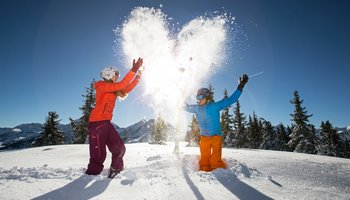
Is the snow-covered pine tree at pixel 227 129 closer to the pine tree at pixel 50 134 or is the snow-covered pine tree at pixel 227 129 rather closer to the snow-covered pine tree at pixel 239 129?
the snow-covered pine tree at pixel 239 129

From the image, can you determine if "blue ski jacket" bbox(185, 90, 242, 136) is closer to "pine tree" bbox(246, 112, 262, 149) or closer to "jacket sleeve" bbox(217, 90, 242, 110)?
"jacket sleeve" bbox(217, 90, 242, 110)

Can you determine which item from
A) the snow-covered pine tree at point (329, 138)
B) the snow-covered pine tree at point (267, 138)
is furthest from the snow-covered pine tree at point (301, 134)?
the snow-covered pine tree at point (267, 138)

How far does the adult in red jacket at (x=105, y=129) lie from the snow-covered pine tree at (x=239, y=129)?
45.3m

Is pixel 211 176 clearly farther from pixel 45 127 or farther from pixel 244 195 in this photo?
pixel 45 127

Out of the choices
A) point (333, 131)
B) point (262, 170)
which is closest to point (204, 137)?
point (262, 170)

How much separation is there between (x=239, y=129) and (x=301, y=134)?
1241cm

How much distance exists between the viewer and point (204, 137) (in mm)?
6703

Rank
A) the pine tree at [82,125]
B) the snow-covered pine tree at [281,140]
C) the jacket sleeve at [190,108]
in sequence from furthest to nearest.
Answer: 1. the snow-covered pine tree at [281,140]
2. the pine tree at [82,125]
3. the jacket sleeve at [190,108]

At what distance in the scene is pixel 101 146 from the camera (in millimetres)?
5016

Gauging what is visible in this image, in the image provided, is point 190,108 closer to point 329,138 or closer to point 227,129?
point 227,129

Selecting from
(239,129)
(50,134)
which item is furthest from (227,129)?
(50,134)

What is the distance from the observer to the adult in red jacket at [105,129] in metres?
4.89

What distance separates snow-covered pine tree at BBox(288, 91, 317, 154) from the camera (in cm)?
3878

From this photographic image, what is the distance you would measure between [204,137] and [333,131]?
192ft
